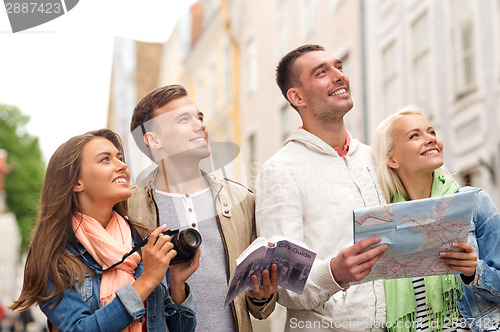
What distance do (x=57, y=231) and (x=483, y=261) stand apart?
1.30 meters

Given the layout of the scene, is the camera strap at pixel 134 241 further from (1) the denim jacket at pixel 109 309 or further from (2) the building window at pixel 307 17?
(2) the building window at pixel 307 17

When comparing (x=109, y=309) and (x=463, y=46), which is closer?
(x=109, y=309)

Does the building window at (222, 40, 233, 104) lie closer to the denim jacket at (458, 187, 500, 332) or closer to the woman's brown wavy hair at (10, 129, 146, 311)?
the woman's brown wavy hair at (10, 129, 146, 311)

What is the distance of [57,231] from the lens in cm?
211

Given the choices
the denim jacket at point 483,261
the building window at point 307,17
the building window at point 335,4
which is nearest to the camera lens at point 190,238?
the denim jacket at point 483,261

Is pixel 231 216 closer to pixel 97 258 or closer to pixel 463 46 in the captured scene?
pixel 97 258

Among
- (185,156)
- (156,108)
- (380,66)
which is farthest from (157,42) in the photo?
(380,66)

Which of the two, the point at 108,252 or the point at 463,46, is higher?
the point at 463,46

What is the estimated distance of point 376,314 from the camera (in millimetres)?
→ 2305

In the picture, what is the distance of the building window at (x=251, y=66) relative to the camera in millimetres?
2947

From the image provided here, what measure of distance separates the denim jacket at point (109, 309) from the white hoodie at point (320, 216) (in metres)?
0.38

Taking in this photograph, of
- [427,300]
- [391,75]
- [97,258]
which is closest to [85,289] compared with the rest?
[97,258]

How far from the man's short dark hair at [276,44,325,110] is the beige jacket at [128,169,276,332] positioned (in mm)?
399

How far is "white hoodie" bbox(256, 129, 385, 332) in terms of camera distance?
2285 mm
